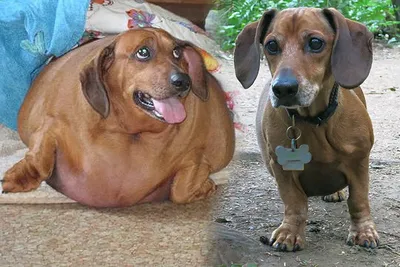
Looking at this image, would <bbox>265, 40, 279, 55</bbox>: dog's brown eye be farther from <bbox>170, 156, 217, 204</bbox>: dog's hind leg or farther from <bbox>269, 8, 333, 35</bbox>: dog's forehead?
<bbox>170, 156, 217, 204</bbox>: dog's hind leg

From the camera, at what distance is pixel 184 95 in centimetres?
113

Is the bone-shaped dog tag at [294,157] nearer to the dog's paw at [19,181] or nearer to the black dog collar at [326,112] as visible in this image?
the black dog collar at [326,112]

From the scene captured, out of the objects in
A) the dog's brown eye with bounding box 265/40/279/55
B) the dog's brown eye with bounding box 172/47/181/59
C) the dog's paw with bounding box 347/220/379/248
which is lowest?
the dog's paw with bounding box 347/220/379/248

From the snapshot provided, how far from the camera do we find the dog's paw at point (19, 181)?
118 centimetres

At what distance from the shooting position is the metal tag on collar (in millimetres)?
1541

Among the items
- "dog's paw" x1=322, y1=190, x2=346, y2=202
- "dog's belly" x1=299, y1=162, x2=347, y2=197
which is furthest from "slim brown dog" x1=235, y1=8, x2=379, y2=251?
"dog's paw" x1=322, y1=190, x2=346, y2=202

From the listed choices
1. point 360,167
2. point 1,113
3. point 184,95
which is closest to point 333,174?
point 360,167

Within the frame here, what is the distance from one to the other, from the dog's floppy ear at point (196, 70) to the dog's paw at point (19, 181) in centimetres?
28

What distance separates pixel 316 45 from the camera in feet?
4.70

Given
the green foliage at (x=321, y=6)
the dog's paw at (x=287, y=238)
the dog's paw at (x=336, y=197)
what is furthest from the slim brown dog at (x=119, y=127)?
the dog's paw at (x=336, y=197)

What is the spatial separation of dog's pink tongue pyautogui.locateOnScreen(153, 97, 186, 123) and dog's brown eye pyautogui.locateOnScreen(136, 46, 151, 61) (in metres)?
0.06

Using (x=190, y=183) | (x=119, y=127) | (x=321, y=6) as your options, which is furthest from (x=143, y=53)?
(x=321, y=6)

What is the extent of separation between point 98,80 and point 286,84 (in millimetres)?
378

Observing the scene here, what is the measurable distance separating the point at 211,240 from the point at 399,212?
2.44ft
